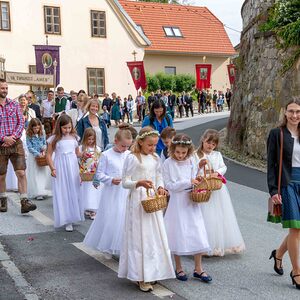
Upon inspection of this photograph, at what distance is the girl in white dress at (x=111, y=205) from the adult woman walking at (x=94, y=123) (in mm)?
2568

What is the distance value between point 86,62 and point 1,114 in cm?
2943

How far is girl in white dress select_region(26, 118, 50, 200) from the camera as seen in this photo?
10.8 metres

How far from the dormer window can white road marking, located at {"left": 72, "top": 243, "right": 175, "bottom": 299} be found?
39072 millimetres

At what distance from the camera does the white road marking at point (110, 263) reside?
5.48 m

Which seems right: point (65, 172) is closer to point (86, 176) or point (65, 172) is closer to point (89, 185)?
point (86, 176)

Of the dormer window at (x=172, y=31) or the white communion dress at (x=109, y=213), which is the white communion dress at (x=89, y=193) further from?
the dormer window at (x=172, y=31)

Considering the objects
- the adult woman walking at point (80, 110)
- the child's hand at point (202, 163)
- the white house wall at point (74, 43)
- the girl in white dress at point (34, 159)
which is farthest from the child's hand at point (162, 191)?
the white house wall at point (74, 43)

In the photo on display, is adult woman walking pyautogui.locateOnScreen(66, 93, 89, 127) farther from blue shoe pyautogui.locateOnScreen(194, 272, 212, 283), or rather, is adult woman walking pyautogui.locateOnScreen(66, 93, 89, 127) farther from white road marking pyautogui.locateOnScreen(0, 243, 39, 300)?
blue shoe pyautogui.locateOnScreen(194, 272, 212, 283)

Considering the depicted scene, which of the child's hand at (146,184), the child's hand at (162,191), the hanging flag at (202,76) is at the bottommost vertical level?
the child's hand at (162,191)

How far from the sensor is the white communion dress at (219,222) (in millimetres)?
6738

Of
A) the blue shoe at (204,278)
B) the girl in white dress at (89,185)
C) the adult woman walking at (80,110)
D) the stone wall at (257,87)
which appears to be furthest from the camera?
the stone wall at (257,87)

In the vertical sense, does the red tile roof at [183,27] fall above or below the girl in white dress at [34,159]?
above

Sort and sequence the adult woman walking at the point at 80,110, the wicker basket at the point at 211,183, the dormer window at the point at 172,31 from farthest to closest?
the dormer window at the point at 172,31 < the adult woman walking at the point at 80,110 < the wicker basket at the point at 211,183

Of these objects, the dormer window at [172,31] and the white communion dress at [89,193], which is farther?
the dormer window at [172,31]
